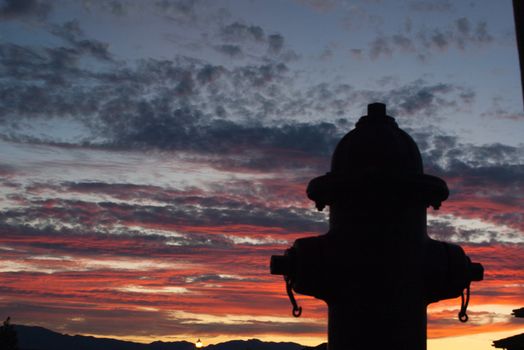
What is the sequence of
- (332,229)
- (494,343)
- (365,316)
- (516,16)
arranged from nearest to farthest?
(516,16)
(365,316)
(332,229)
(494,343)

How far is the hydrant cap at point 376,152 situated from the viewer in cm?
359

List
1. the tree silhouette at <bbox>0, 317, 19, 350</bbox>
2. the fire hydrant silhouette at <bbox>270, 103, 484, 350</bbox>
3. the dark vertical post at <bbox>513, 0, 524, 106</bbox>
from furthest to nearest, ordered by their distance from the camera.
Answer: the tree silhouette at <bbox>0, 317, 19, 350</bbox> → the fire hydrant silhouette at <bbox>270, 103, 484, 350</bbox> → the dark vertical post at <bbox>513, 0, 524, 106</bbox>

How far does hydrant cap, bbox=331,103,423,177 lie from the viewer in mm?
3590

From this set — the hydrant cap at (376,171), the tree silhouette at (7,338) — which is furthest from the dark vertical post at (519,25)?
the tree silhouette at (7,338)

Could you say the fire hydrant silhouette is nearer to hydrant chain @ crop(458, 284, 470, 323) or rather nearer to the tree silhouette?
hydrant chain @ crop(458, 284, 470, 323)

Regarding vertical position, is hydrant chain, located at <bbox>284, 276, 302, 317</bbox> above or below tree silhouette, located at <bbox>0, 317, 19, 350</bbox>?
above

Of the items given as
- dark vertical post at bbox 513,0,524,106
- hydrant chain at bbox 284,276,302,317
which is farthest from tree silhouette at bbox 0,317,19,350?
dark vertical post at bbox 513,0,524,106

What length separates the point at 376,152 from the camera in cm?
362

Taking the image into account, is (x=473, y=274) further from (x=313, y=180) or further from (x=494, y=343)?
(x=494, y=343)

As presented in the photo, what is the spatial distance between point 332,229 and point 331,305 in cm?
42

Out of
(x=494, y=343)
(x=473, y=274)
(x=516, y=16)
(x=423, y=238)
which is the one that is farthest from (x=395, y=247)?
(x=494, y=343)

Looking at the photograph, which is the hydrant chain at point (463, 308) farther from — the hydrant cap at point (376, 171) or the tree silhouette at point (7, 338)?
the tree silhouette at point (7, 338)

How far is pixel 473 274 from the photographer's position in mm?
3609

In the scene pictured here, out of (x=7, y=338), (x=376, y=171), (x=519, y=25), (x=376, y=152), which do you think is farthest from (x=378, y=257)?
(x=7, y=338)
